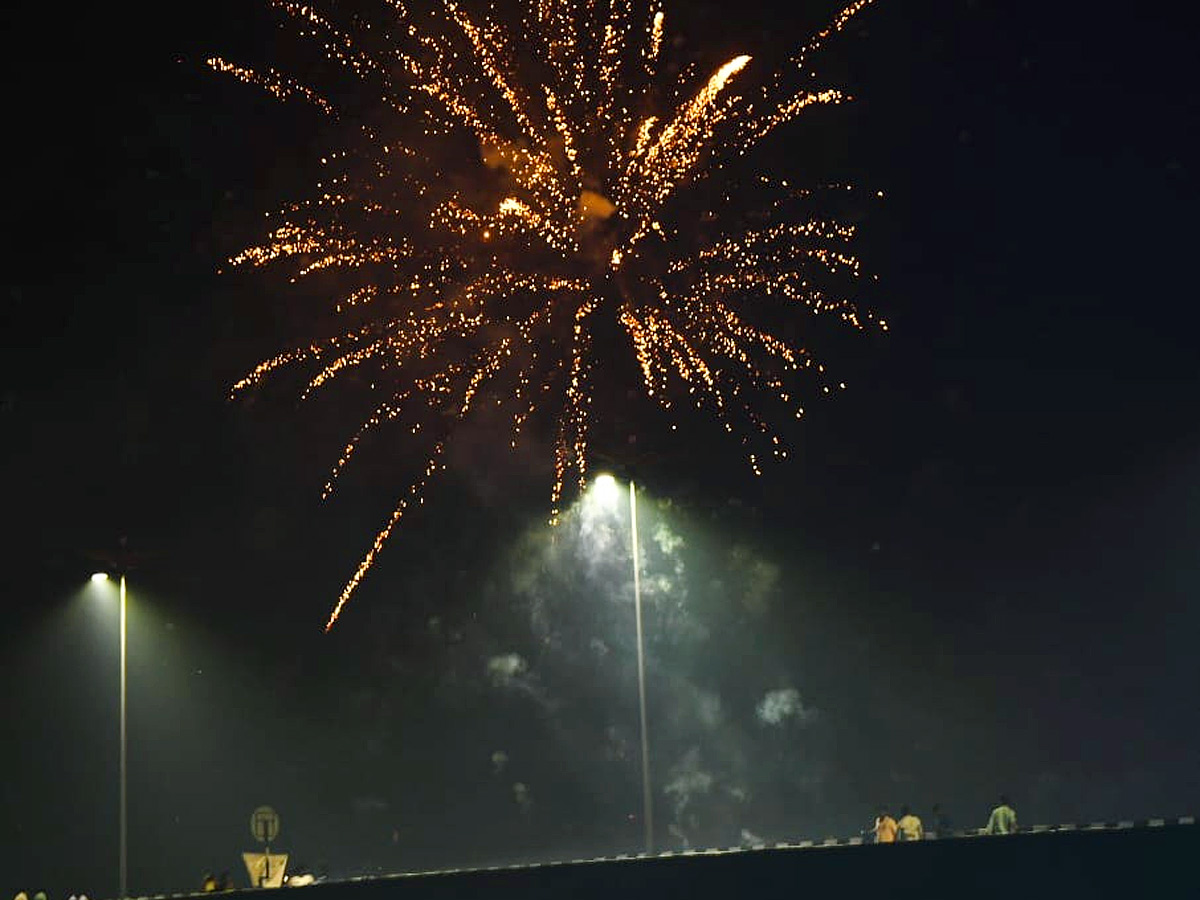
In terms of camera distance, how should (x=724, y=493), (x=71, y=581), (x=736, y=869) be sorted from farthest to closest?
(x=724, y=493) < (x=71, y=581) < (x=736, y=869)

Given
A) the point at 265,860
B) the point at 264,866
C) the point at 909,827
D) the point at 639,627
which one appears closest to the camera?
the point at 265,860

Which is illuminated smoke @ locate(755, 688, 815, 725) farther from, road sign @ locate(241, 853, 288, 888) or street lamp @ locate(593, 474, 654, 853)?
road sign @ locate(241, 853, 288, 888)

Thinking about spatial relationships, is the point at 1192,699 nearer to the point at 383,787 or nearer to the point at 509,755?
the point at 509,755

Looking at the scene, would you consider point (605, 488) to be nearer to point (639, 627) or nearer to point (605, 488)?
point (605, 488)

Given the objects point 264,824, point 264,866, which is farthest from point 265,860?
point 264,824

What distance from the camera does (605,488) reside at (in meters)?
29.2

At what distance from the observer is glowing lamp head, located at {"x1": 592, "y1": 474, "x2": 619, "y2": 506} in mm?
29125

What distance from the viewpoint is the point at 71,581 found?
30.9 metres

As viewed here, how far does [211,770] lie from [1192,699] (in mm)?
18022

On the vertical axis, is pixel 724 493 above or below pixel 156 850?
above

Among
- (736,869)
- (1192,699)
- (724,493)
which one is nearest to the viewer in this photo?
(736,869)

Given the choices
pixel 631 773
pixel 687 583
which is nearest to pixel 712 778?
pixel 631 773

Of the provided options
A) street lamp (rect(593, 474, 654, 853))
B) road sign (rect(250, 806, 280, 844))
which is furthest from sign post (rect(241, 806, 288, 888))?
street lamp (rect(593, 474, 654, 853))

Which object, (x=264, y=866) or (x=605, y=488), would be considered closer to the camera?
(x=264, y=866)
